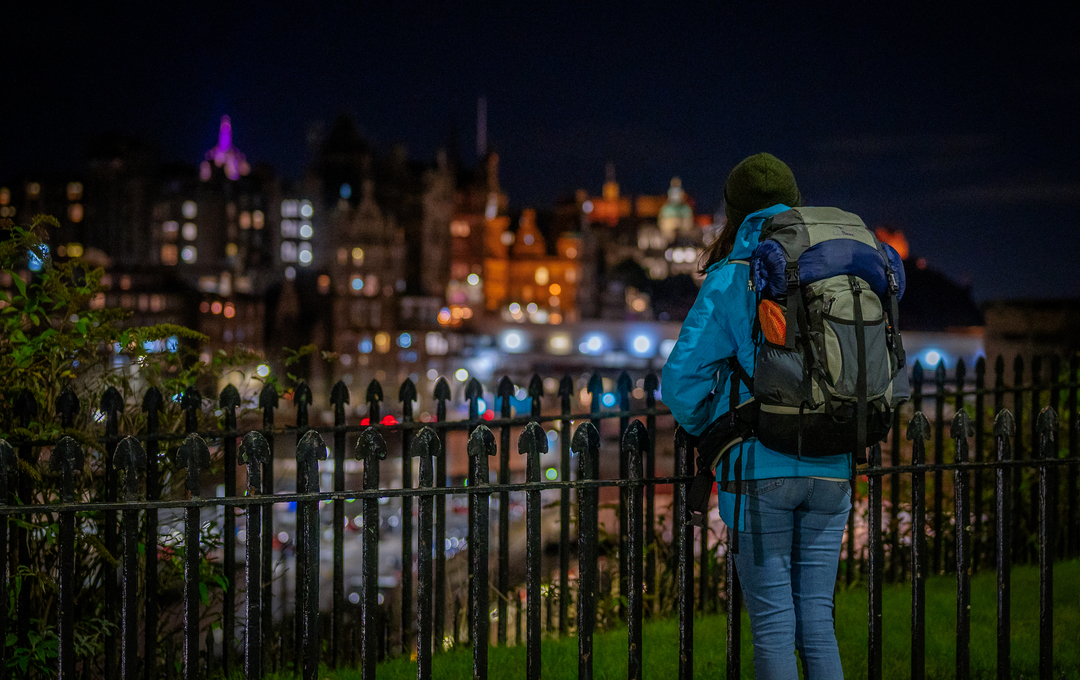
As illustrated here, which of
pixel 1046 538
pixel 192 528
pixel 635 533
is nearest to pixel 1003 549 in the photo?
pixel 1046 538

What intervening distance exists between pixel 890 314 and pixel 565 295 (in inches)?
4470

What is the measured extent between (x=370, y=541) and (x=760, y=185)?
2.00 meters

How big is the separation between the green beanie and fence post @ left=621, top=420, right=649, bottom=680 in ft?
3.06

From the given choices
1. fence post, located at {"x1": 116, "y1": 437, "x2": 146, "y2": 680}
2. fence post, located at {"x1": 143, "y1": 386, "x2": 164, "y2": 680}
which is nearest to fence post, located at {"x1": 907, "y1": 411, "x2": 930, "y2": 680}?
fence post, located at {"x1": 116, "y1": 437, "x2": 146, "y2": 680}

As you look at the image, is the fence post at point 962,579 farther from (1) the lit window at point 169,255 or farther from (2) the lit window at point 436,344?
(1) the lit window at point 169,255

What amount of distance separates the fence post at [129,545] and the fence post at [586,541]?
5.43 feet

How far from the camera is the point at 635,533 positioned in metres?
3.77

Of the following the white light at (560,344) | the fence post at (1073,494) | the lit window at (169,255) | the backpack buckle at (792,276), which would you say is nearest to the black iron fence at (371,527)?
the backpack buckle at (792,276)

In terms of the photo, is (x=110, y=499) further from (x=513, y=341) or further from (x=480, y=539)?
(x=513, y=341)

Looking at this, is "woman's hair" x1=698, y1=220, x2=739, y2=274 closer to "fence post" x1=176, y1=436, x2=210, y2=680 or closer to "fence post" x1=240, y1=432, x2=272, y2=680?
"fence post" x1=240, y1=432, x2=272, y2=680

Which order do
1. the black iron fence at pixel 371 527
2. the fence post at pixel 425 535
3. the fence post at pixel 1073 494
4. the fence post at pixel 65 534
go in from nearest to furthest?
the fence post at pixel 65 534
the black iron fence at pixel 371 527
the fence post at pixel 425 535
the fence post at pixel 1073 494

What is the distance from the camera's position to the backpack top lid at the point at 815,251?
3.08 metres

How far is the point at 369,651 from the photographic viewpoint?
148 inches

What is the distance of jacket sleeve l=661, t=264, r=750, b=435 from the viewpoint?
10.5ft
